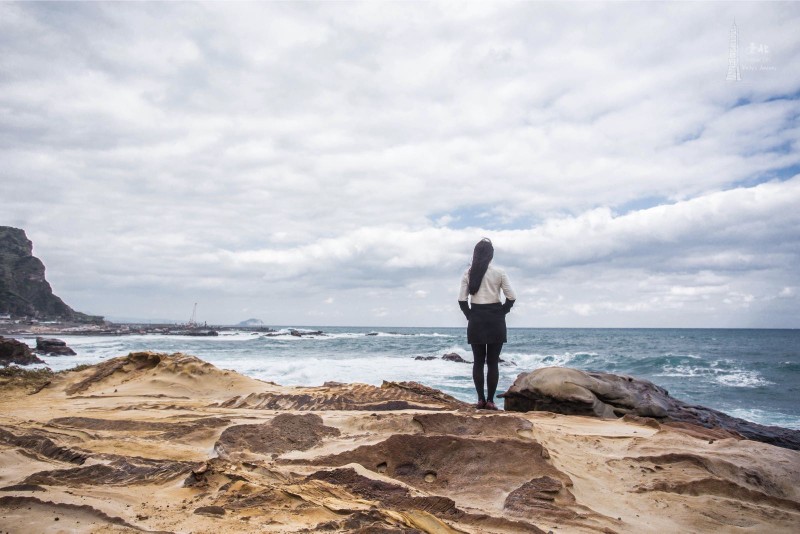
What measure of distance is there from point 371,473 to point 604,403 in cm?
453

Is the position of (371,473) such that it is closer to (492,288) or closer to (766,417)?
(492,288)

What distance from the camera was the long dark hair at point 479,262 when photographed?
5.52m

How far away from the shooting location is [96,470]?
122 inches

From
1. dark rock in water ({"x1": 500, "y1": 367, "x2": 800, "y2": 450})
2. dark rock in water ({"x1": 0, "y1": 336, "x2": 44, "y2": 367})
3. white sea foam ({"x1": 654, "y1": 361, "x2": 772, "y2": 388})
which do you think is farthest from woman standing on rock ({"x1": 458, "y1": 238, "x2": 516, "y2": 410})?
white sea foam ({"x1": 654, "y1": 361, "x2": 772, "y2": 388})

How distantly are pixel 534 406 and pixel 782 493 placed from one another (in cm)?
345

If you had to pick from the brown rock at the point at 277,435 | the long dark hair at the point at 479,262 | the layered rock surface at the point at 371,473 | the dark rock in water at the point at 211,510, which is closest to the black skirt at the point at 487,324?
the long dark hair at the point at 479,262

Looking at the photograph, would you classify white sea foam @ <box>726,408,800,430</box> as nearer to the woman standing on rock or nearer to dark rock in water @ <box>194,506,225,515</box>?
the woman standing on rock

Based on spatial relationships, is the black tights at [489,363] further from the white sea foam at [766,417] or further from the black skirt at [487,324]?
the white sea foam at [766,417]

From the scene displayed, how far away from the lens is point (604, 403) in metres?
6.46

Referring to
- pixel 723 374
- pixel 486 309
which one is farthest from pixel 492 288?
pixel 723 374

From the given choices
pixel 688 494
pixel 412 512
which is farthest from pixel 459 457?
pixel 688 494

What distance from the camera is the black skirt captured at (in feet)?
18.0

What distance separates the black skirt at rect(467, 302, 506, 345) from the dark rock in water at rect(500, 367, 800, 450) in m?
1.53

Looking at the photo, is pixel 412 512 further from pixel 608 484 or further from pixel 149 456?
pixel 149 456
